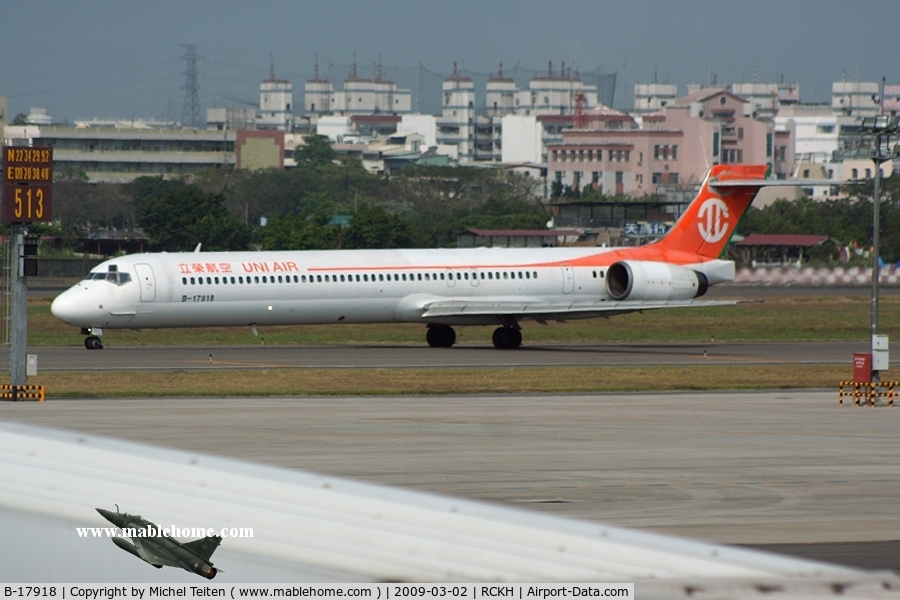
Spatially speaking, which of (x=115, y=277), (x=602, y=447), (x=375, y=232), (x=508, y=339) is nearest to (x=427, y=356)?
(x=508, y=339)

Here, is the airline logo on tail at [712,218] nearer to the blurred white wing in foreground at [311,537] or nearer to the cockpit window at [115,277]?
the cockpit window at [115,277]

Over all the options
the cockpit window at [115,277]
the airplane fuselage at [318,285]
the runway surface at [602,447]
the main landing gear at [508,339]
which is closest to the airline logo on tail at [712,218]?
the airplane fuselage at [318,285]

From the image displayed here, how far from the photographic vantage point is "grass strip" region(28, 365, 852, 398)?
2953 cm

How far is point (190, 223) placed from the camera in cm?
Result: 10731

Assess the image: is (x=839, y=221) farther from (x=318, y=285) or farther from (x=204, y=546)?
(x=204, y=546)

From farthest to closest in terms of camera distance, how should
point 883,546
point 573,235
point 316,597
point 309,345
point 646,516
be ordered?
point 573,235 < point 309,345 < point 646,516 < point 883,546 < point 316,597

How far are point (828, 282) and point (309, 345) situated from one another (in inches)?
1975

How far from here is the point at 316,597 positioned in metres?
3.78

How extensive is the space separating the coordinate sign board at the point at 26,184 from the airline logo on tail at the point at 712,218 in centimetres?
2477

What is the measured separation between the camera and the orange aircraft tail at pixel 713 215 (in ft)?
151

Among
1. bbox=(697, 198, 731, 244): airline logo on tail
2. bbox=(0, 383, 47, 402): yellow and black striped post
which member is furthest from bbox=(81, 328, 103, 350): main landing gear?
bbox=(697, 198, 731, 244): airline logo on tail

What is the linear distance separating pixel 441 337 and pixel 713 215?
35.2 feet

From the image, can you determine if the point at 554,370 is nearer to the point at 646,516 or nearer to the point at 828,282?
the point at 646,516

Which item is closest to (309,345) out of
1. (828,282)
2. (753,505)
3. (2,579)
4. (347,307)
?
(347,307)
